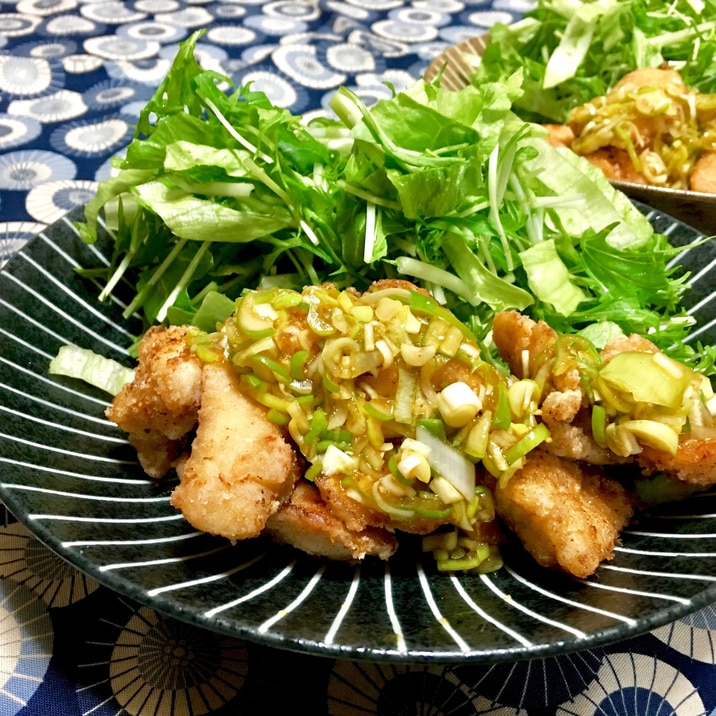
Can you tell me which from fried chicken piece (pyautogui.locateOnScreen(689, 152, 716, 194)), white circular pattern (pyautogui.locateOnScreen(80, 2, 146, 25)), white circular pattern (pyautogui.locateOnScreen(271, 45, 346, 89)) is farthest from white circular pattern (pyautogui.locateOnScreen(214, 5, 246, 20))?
fried chicken piece (pyautogui.locateOnScreen(689, 152, 716, 194))

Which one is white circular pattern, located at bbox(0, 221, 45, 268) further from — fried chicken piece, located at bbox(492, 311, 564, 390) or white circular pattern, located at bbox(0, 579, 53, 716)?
fried chicken piece, located at bbox(492, 311, 564, 390)

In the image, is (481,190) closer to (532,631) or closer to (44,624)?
(532,631)

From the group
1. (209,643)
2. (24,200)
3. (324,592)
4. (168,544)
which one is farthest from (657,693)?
(24,200)

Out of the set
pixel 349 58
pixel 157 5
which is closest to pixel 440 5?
pixel 349 58

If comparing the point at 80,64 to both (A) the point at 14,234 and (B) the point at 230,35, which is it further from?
(A) the point at 14,234

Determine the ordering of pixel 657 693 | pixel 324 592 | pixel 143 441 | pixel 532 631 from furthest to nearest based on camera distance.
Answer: pixel 143 441 → pixel 657 693 → pixel 324 592 → pixel 532 631

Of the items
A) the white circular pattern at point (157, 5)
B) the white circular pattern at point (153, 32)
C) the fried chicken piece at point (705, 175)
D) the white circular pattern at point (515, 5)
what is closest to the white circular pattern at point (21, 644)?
the fried chicken piece at point (705, 175)
